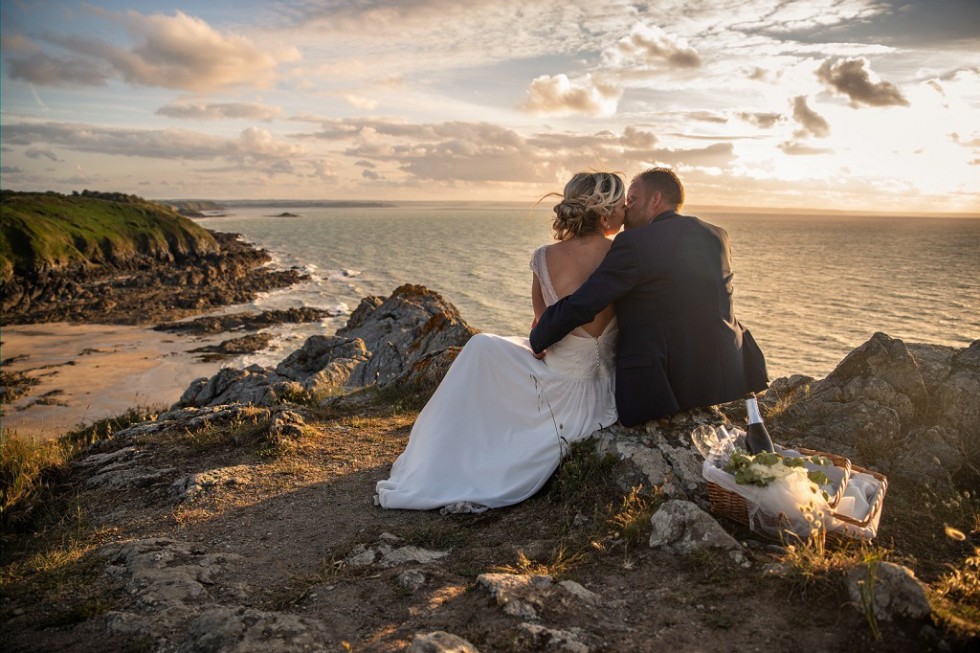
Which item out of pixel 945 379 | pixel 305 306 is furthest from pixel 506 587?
pixel 305 306

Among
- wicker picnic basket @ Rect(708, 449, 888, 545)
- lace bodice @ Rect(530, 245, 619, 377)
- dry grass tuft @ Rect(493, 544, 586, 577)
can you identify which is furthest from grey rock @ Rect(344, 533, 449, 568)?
wicker picnic basket @ Rect(708, 449, 888, 545)

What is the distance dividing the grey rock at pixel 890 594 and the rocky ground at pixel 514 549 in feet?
0.04

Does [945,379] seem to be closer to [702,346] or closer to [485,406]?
[702,346]

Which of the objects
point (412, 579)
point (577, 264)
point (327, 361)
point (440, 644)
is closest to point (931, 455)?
point (577, 264)

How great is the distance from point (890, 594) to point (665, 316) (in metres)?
2.73

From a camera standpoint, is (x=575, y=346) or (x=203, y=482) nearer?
(x=575, y=346)

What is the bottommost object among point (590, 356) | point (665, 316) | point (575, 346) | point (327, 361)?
point (327, 361)

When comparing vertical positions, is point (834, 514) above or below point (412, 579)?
above

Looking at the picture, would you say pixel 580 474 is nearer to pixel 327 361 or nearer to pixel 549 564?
pixel 549 564

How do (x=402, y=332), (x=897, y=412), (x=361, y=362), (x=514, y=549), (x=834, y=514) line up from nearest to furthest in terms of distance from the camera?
1. (x=834, y=514)
2. (x=514, y=549)
3. (x=897, y=412)
4. (x=361, y=362)
5. (x=402, y=332)

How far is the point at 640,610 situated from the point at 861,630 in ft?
3.86

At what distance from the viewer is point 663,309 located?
533cm

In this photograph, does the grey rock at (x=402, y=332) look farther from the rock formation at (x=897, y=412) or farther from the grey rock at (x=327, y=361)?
the rock formation at (x=897, y=412)

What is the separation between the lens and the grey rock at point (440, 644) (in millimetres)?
3008
